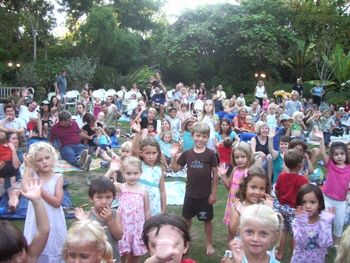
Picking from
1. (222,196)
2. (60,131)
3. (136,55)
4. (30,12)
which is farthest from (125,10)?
(222,196)

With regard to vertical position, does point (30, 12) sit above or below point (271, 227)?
above

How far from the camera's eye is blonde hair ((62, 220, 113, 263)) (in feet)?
8.00

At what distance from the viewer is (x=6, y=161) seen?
5.83m

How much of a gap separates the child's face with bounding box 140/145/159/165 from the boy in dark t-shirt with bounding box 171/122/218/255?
22.9 inches

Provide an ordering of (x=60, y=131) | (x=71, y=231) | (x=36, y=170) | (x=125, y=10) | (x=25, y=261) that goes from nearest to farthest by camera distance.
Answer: (x=25, y=261) → (x=71, y=231) → (x=36, y=170) → (x=60, y=131) → (x=125, y=10)

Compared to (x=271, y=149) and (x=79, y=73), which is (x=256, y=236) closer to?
(x=271, y=149)

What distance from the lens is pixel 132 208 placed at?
383 centimetres

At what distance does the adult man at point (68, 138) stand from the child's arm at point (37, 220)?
6.06 meters

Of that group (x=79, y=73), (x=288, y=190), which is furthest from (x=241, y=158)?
(x=79, y=73)

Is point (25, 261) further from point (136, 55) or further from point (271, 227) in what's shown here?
point (136, 55)

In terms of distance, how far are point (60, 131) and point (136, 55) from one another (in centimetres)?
1844

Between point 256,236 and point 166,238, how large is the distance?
62 centimetres

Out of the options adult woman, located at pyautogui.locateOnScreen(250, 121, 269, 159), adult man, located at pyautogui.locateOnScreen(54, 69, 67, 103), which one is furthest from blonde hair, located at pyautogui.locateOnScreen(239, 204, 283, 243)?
adult man, located at pyautogui.locateOnScreen(54, 69, 67, 103)

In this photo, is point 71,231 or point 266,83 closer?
point 71,231
